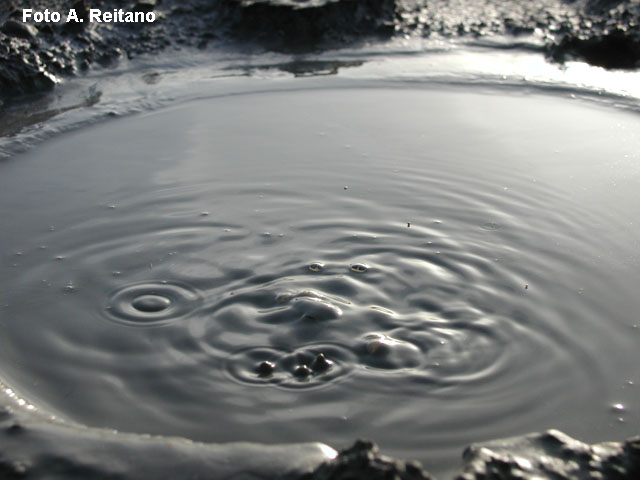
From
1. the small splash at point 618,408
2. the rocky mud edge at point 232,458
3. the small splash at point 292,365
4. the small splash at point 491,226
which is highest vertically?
the small splash at point 491,226

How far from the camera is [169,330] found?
110 inches

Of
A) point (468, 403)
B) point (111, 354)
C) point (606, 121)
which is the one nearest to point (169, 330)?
point (111, 354)

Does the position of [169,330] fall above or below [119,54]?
below

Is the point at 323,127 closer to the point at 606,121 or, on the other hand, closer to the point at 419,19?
the point at 606,121

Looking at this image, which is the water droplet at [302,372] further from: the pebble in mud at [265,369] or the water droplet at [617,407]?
the water droplet at [617,407]

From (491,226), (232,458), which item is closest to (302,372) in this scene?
(232,458)

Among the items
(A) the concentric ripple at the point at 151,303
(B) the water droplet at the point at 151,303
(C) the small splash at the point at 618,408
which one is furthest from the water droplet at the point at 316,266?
(C) the small splash at the point at 618,408

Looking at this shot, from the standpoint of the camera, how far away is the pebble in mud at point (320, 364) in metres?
2.54

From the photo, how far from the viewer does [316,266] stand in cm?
324

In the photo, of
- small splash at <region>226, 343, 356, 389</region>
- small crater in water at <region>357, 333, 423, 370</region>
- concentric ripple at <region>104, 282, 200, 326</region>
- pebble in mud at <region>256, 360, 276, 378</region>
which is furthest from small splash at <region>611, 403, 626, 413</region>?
concentric ripple at <region>104, 282, 200, 326</region>

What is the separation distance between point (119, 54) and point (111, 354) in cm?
443

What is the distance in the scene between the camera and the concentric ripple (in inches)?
114

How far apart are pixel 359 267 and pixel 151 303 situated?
3.10ft

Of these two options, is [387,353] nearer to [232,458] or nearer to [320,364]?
[320,364]
